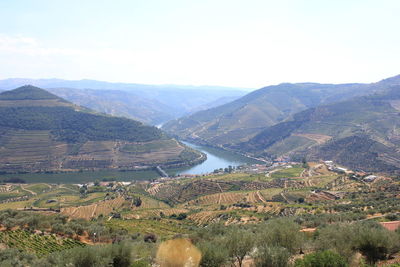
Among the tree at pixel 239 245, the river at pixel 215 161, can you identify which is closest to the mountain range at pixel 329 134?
the river at pixel 215 161

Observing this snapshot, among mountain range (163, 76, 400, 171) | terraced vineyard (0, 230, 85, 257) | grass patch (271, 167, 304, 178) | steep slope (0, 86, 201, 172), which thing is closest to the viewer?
terraced vineyard (0, 230, 85, 257)

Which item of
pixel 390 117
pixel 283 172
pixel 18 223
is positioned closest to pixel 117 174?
pixel 283 172

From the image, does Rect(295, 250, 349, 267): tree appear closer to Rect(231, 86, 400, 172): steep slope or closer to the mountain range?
Rect(231, 86, 400, 172): steep slope

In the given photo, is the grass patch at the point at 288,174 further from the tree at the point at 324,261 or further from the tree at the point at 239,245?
the tree at the point at 324,261

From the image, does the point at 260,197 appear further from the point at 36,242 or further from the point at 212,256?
the point at 212,256

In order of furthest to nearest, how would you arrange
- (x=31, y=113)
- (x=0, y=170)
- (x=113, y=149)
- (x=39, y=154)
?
1. (x=31, y=113)
2. (x=113, y=149)
3. (x=39, y=154)
4. (x=0, y=170)

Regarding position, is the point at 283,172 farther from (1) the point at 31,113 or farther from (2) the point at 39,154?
(1) the point at 31,113

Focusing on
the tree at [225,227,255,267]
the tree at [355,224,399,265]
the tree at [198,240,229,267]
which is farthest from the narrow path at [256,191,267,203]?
the tree at [198,240,229,267]
